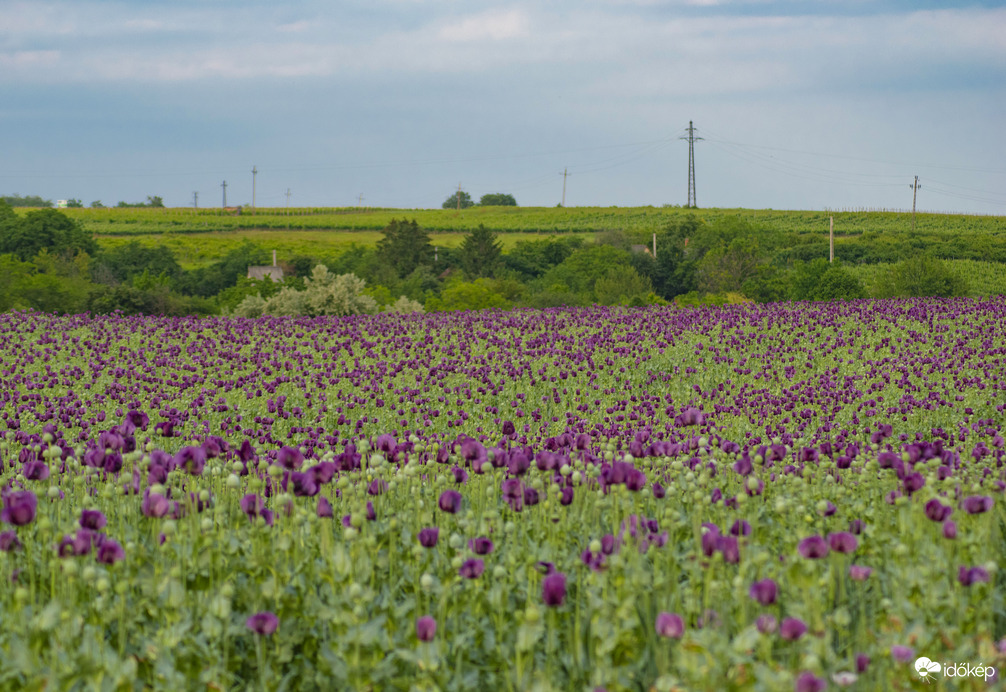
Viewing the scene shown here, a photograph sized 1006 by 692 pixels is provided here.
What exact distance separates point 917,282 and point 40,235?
64.3 meters

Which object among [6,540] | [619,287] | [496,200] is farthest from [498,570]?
[496,200]

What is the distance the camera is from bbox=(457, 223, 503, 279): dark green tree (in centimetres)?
6856

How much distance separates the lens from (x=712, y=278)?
212 ft

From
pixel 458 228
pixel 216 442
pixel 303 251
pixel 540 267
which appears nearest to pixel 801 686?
pixel 216 442

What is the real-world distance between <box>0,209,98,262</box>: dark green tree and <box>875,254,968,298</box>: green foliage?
58.0 meters

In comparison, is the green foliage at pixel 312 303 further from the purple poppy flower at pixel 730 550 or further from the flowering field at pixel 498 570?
the purple poppy flower at pixel 730 550

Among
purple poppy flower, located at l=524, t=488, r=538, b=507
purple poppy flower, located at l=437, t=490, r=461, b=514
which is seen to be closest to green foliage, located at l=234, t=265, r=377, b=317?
purple poppy flower, located at l=524, t=488, r=538, b=507

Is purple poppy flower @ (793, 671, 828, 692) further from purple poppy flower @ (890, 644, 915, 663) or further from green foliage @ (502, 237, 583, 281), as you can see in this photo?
green foliage @ (502, 237, 583, 281)

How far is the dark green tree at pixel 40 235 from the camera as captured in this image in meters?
68.8

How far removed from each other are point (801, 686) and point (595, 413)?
10536 mm

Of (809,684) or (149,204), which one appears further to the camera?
(149,204)

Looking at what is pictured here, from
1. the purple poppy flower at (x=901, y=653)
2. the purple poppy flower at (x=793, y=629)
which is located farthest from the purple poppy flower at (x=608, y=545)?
the purple poppy flower at (x=901, y=653)

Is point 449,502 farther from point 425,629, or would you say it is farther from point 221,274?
point 221,274

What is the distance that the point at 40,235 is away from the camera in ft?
231
